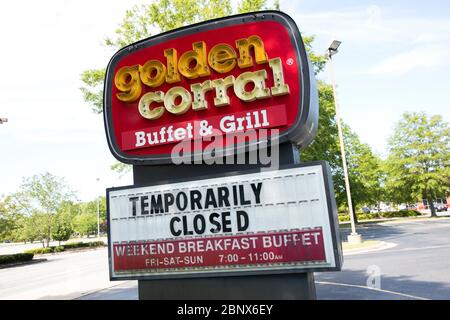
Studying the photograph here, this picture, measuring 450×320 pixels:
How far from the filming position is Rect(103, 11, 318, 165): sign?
482 centimetres

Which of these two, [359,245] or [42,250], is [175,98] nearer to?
[359,245]

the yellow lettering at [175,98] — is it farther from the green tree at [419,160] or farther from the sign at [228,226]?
the green tree at [419,160]

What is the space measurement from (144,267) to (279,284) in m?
2.23

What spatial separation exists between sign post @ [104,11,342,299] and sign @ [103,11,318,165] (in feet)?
0.06

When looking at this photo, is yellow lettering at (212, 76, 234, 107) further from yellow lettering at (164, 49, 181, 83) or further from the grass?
the grass

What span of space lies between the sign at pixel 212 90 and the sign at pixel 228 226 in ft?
1.98

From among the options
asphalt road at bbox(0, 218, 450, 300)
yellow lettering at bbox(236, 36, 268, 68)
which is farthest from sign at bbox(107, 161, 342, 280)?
asphalt road at bbox(0, 218, 450, 300)

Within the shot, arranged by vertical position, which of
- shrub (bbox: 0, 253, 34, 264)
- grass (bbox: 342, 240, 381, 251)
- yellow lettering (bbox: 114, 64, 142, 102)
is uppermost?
yellow lettering (bbox: 114, 64, 142, 102)

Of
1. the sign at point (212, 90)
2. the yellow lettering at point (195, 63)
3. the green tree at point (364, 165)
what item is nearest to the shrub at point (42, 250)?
the green tree at point (364, 165)

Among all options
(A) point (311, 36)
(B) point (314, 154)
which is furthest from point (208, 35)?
(A) point (311, 36)

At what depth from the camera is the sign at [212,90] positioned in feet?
15.8

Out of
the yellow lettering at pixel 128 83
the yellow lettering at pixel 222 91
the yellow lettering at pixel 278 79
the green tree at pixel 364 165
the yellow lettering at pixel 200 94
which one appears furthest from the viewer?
the green tree at pixel 364 165

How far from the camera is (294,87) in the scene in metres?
4.79
